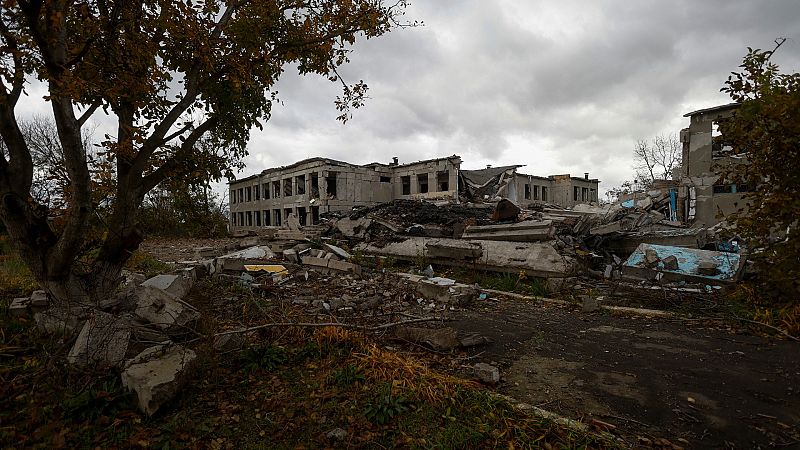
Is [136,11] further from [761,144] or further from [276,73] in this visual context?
[761,144]

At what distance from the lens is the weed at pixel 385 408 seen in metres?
2.57

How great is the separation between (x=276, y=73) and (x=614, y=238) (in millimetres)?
8375

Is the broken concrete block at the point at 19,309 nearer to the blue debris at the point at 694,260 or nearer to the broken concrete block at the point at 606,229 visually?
the blue debris at the point at 694,260

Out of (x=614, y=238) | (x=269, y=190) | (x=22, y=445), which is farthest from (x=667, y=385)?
(x=269, y=190)

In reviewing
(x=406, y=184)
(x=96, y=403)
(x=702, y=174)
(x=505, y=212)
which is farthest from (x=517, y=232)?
(x=406, y=184)

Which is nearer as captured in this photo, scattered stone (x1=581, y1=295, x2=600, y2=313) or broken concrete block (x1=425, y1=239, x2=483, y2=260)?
scattered stone (x1=581, y1=295, x2=600, y2=313)

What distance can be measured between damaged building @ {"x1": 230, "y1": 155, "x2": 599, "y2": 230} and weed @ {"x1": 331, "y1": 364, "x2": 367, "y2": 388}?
17.9 metres

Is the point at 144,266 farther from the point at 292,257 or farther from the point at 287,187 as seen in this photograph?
the point at 287,187

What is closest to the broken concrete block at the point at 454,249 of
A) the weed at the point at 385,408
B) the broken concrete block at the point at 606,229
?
the broken concrete block at the point at 606,229

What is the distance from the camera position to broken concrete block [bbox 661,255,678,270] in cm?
666

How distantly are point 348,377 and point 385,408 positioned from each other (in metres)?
0.59

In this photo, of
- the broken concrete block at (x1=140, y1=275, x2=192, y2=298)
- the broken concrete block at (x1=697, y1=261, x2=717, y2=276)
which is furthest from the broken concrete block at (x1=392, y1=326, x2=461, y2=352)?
the broken concrete block at (x1=697, y1=261, x2=717, y2=276)

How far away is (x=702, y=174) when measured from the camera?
13852mm

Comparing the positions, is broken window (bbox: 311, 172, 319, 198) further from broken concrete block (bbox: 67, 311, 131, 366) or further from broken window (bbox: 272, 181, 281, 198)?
broken concrete block (bbox: 67, 311, 131, 366)
